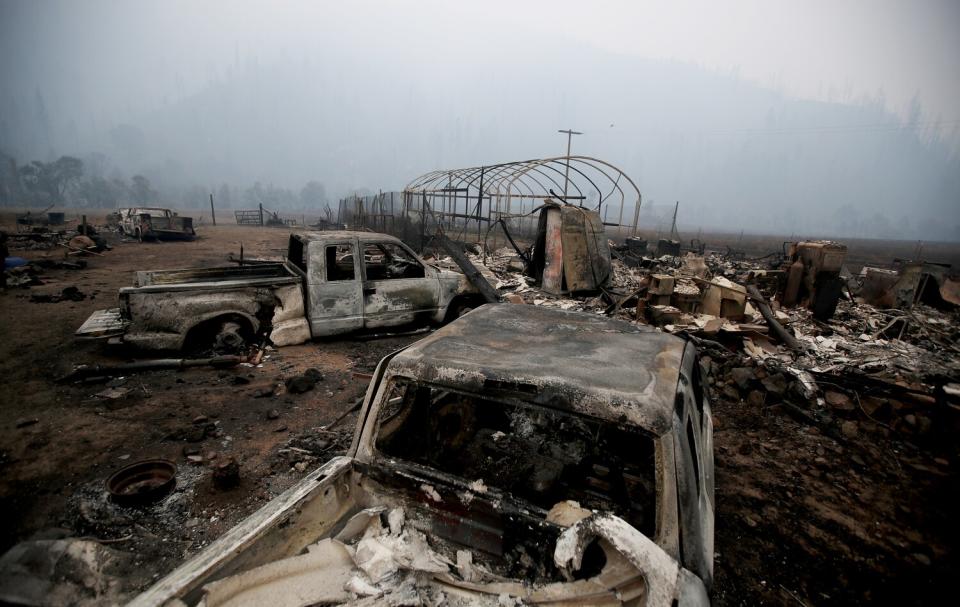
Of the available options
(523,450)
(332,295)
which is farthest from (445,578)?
(332,295)

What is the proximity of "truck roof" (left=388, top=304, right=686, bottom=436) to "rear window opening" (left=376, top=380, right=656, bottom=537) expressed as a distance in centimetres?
26

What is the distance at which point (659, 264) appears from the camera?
15.3 metres

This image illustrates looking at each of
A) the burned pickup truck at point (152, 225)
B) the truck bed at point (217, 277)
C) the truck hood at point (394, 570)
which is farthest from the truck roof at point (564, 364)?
the burned pickup truck at point (152, 225)

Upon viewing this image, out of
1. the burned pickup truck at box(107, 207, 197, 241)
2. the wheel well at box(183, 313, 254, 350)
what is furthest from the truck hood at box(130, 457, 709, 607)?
the burned pickup truck at box(107, 207, 197, 241)

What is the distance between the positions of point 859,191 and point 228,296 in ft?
828

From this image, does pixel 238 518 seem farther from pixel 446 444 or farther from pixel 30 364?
pixel 30 364

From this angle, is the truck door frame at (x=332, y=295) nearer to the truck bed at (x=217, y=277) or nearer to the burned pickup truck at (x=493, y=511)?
the truck bed at (x=217, y=277)

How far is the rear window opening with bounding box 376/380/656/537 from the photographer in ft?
8.14

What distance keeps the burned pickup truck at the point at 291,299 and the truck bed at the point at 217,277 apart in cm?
1

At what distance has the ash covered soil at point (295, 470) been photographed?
297 centimetres

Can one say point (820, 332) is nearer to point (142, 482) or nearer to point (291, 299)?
point (291, 299)

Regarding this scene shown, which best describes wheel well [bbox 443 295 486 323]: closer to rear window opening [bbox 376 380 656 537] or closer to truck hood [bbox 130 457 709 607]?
→ rear window opening [bbox 376 380 656 537]

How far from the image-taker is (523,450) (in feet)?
9.82

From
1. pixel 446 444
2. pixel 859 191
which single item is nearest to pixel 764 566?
pixel 446 444
